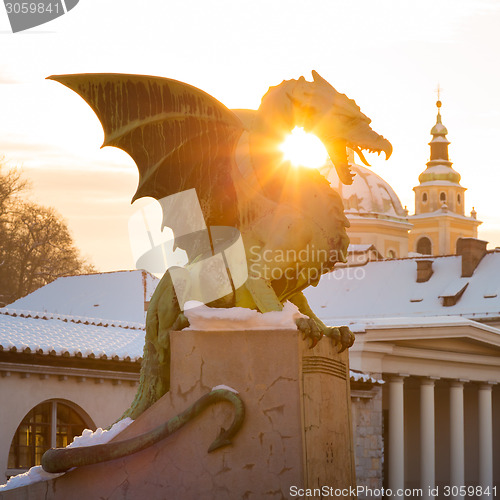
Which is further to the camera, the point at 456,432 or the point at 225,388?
the point at 456,432

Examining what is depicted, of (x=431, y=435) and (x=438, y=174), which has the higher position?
(x=438, y=174)

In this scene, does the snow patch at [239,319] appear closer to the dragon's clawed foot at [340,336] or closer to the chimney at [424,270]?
the dragon's clawed foot at [340,336]

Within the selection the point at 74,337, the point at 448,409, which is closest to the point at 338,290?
the point at 448,409

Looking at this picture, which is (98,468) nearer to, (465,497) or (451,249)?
(465,497)

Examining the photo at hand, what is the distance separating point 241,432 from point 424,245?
128808 mm

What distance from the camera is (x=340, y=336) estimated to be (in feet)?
42.2

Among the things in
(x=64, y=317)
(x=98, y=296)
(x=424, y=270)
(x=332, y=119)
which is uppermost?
(x=424, y=270)

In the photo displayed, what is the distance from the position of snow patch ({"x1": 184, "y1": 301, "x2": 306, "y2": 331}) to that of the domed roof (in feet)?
303

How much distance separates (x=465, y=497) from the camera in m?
46.9

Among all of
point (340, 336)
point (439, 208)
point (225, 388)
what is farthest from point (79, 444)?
point (439, 208)

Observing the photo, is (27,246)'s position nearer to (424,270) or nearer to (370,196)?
(424,270)

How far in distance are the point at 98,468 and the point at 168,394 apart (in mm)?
910

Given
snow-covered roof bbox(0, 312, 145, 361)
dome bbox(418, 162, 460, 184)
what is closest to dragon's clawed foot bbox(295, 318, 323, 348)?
snow-covered roof bbox(0, 312, 145, 361)

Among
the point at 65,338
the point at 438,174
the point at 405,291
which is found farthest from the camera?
the point at 438,174
